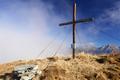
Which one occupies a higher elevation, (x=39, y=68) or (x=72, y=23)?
(x=72, y=23)

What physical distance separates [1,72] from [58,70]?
7008 millimetres

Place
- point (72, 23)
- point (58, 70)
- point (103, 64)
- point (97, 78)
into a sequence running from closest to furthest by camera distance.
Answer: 1. point (97, 78)
2. point (58, 70)
3. point (103, 64)
4. point (72, 23)

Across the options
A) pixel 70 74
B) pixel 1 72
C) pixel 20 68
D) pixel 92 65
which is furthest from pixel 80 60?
pixel 1 72

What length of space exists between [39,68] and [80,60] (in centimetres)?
414

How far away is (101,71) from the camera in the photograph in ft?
69.2

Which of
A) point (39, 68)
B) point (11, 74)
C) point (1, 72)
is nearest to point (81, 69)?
point (39, 68)

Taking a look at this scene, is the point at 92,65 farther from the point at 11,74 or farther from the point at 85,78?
the point at 11,74

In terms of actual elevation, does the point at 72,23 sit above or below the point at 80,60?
above

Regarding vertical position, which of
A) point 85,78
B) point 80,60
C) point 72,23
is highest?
point 72,23

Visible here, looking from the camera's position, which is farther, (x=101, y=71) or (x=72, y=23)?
(x=72, y=23)

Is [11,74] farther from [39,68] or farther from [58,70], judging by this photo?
[58,70]

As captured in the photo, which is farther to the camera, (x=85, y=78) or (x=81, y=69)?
(x=81, y=69)

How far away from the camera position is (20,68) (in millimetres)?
22484

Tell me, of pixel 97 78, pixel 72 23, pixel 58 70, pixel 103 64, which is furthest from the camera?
pixel 72 23
